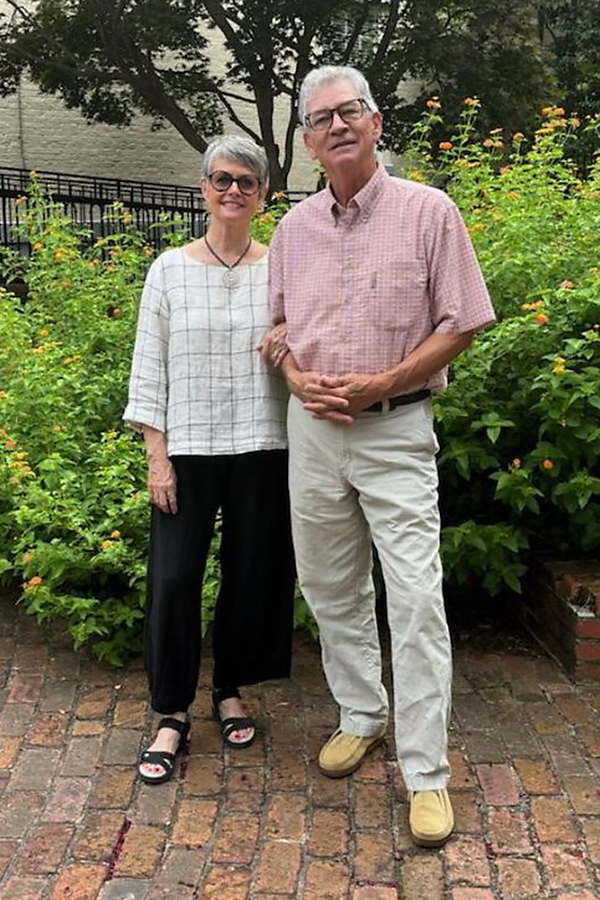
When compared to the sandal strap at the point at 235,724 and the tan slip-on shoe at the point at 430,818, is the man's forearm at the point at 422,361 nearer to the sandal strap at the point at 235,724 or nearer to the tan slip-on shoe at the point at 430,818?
the tan slip-on shoe at the point at 430,818

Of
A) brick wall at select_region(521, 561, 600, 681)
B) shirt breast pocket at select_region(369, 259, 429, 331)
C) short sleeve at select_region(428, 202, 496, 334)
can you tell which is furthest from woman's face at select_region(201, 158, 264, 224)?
brick wall at select_region(521, 561, 600, 681)

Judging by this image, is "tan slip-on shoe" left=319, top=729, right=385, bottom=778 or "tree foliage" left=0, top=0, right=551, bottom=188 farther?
"tree foliage" left=0, top=0, right=551, bottom=188

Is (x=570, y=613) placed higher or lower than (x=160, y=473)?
lower

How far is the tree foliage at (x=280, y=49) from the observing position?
53.0 ft

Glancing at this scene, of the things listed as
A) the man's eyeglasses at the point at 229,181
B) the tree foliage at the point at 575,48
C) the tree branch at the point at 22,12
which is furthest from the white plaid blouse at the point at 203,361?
the tree foliage at the point at 575,48

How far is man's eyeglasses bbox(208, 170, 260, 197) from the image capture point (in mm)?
2715

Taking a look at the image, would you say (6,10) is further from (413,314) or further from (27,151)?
(413,314)

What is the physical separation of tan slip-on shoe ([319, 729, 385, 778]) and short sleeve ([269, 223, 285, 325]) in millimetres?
1359

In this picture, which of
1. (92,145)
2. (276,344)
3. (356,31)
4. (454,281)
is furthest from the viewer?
(92,145)

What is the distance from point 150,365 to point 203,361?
0.54 feet

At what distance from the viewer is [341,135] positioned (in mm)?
2510

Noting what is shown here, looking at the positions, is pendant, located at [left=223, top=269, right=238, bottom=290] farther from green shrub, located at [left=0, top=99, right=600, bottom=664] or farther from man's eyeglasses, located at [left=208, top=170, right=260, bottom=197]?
green shrub, located at [left=0, top=99, right=600, bottom=664]

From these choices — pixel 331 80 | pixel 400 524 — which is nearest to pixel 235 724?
pixel 400 524

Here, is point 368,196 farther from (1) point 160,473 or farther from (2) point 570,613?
(2) point 570,613
